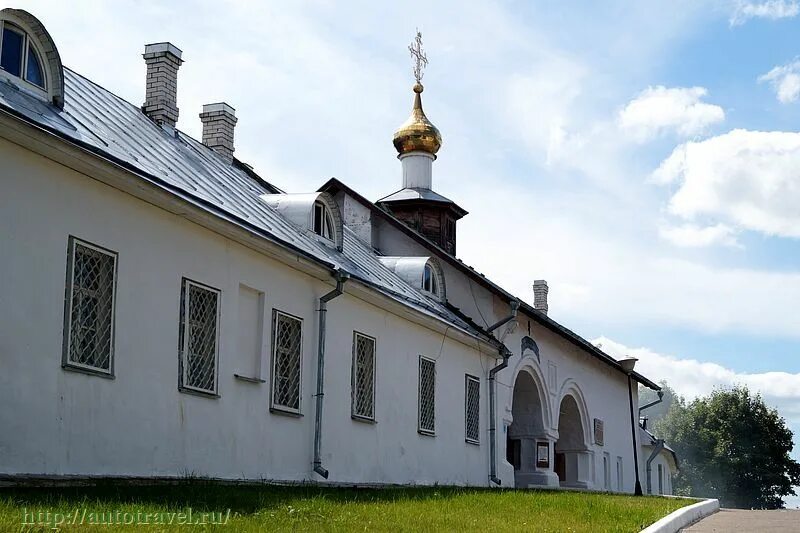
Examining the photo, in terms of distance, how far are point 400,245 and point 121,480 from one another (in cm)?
1430

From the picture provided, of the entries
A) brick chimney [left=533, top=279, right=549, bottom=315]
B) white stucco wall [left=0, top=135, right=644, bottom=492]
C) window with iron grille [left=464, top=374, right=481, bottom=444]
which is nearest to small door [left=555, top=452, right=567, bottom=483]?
brick chimney [left=533, top=279, right=549, bottom=315]

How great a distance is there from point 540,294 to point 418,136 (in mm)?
8613

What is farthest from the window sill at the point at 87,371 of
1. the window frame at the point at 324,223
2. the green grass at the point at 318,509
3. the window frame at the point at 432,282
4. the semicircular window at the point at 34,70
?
the window frame at the point at 432,282

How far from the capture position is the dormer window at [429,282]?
22.7 meters

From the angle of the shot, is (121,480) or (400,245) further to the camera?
(400,245)

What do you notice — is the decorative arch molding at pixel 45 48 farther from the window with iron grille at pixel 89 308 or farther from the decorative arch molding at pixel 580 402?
the decorative arch molding at pixel 580 402

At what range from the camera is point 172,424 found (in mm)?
12469

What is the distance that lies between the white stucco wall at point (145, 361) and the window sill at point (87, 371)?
50mm

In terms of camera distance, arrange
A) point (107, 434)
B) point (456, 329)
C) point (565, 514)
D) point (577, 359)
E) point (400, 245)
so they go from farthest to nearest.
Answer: point (577, 359) < point (400, 245) < point (456, 329) < point (565, 514) < point (107, 434)

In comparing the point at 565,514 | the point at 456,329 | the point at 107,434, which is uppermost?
the point at 456,329

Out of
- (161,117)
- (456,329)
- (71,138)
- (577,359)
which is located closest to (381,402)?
(456,329)

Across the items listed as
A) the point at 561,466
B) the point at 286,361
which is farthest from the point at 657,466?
the point at 286,361

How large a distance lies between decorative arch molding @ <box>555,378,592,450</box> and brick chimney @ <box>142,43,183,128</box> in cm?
1399

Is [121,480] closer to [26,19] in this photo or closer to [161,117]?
[26,19]
